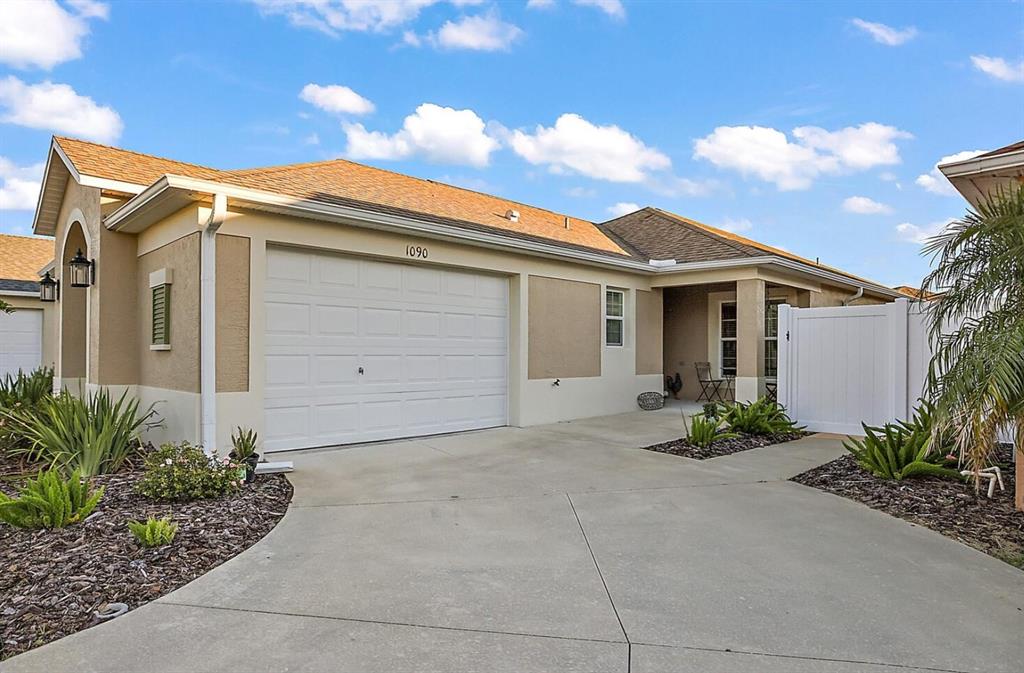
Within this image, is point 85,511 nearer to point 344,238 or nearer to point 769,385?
point 344,238

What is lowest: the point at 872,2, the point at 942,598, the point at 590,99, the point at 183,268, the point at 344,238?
the point at 942,598

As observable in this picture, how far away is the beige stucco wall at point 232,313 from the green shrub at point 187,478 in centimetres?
153

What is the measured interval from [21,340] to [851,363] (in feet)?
61.3

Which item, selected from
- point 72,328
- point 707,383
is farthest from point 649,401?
point 72,328

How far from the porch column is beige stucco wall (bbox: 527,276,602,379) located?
2677mm

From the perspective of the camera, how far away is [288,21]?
11.1 metres

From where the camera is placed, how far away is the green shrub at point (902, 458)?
591 cm

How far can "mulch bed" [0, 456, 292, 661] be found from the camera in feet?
10.8

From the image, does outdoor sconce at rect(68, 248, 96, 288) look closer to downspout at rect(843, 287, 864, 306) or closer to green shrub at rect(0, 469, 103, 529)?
green shrub at rect(0, 469, 103, 529)

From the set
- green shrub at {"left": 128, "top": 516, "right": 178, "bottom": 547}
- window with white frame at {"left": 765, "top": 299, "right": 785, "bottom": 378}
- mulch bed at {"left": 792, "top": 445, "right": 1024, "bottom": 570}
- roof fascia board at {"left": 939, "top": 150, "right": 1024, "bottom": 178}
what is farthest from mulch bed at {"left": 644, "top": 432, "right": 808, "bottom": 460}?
green shrub at {"left": 128, "top": 516, "right": 178, "bottom": 547}

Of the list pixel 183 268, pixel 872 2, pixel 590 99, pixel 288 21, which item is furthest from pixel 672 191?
pixel 183 268

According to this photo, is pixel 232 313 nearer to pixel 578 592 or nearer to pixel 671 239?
pixel 578 592

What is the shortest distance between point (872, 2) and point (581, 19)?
16.5 feet

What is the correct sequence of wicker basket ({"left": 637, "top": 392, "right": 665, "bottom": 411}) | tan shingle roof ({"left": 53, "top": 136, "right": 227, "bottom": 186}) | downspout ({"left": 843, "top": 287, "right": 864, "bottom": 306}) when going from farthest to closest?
downspout ({"left": 843, "top": 287, "right": 864, "bottom": 306}), wicker basket ({"left": 637, "top": 392, "right": 665, "bottom": 411}), tan shingle roof ({"left": 53, "top": 136, "right": 227, "bottom": 186})
